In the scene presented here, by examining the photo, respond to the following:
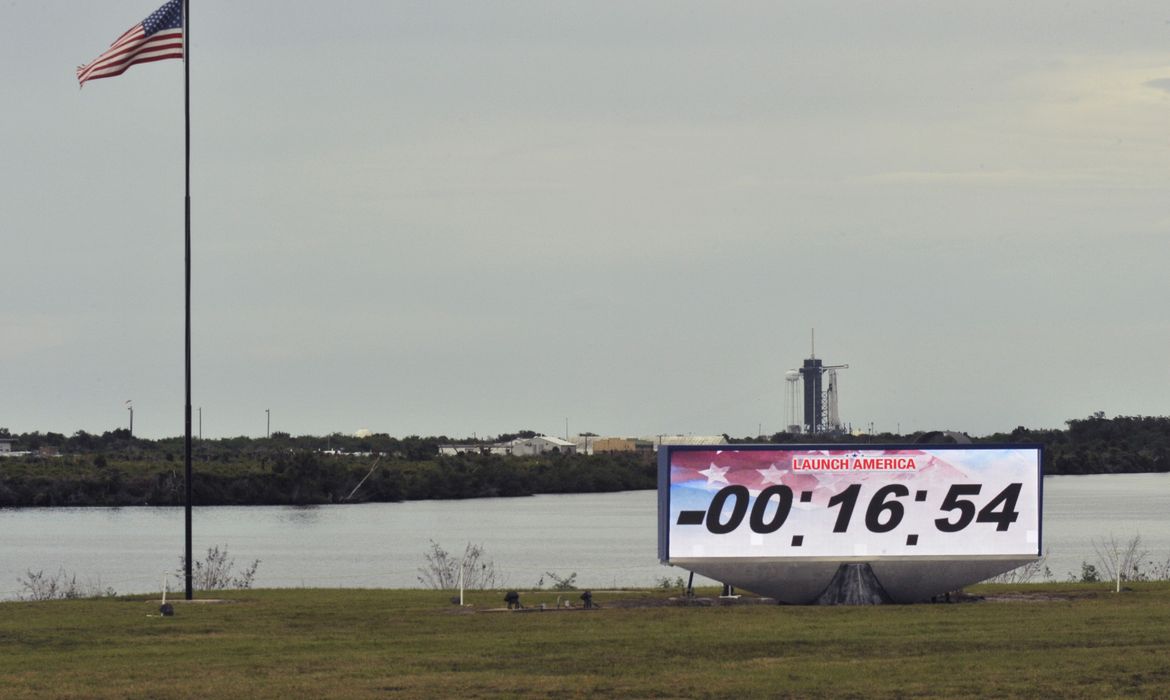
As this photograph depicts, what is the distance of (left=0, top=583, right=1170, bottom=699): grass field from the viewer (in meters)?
21.8

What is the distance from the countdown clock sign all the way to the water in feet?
50.2

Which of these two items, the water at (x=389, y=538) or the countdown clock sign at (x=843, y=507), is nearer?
the countdown clock sign at (x=843, y=507)

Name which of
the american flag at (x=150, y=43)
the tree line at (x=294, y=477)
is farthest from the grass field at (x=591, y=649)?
the tree line at (x=294, y=477)

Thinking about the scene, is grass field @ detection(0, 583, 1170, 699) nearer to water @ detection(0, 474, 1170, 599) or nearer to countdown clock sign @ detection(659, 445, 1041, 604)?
countdown clock sign @ detection(659, 445, 1041, 604)

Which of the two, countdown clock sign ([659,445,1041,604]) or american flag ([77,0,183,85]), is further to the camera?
american flag ([77,0,183,85])

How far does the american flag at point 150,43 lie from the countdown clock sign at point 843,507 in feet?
42.4

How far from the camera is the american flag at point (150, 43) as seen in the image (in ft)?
118

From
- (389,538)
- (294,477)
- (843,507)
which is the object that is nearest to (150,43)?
(843,507)

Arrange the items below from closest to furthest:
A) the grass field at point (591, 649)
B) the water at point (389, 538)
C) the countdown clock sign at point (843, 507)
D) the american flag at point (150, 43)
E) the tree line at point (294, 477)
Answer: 1. the grass field at point (591, 649)
2. the countdown clock sign at point (843, 507)
3. the american flag at point (150, 43)
4. the water at point (389, 538)
5. the tree line at point (294, 477)

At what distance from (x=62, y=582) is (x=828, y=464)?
32676mm

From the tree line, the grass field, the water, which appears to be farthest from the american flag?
the tree line

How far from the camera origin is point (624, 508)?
13125 cm

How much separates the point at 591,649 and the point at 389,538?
220 ft

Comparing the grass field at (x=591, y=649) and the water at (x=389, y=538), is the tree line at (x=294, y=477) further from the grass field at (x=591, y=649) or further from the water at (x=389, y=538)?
the grass field at (x=591, y=649)
